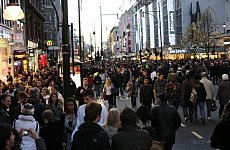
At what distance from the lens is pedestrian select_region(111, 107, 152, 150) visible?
627 centimetres

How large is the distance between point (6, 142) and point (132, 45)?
596 feet

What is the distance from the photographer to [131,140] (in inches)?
247

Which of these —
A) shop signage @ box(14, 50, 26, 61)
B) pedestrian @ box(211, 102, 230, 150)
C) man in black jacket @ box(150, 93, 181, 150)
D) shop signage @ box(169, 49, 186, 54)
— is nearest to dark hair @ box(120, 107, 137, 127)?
pedestrian @ box(211, 102, 230, 150)

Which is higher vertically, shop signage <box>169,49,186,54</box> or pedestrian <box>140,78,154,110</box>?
shop signage <box>169,49,186,54</box>

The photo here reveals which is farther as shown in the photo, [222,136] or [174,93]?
[174,93]

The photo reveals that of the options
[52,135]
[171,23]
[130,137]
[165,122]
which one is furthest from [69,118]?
[171,23]

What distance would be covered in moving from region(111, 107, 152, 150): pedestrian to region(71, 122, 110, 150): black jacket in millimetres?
237

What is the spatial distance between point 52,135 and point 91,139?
2.12 meters

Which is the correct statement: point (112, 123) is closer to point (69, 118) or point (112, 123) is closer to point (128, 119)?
point (128, 119)

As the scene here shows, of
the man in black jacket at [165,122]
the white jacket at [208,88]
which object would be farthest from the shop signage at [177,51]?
the man in black jacket at [165,122]

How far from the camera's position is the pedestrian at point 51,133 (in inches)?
313

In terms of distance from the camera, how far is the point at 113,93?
20.7 m

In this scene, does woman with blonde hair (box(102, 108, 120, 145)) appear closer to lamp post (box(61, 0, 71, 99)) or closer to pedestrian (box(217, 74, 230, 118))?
lamp post (box(61, 0, 71, 99))

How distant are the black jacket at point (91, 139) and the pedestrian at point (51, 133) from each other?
6.15ft
